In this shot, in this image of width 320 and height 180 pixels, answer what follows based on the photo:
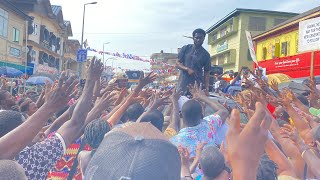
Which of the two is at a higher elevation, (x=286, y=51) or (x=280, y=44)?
(x=280, y=44)

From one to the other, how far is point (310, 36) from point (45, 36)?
118ft

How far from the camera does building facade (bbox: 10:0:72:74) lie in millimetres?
37594

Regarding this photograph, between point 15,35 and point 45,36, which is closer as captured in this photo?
point 15,35

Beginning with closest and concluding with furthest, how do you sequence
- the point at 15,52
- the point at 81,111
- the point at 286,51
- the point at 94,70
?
the point at 81,111 → the point at 94,70 → the point at 286,51 → the point at 15,52

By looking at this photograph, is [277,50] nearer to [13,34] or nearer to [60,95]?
[13,34]

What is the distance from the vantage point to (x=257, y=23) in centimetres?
4475

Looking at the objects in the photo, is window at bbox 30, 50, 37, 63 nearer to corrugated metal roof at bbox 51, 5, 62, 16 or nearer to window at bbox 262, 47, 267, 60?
corrugated metal roof at bbox 51, 5, 62, 16

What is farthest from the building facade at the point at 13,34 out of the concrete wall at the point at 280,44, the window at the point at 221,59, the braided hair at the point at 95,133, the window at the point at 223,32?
the window at the point at 221,59

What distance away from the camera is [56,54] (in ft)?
155

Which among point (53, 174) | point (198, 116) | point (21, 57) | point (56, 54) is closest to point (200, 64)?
point (198, 116)

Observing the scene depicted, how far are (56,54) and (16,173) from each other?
155 ft

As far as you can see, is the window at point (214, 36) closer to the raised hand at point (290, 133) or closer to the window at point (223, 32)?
the window at point (223, 32)

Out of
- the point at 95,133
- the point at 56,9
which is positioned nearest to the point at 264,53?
the point at 56,9

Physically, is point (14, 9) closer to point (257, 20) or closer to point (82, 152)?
point (257, 20)
